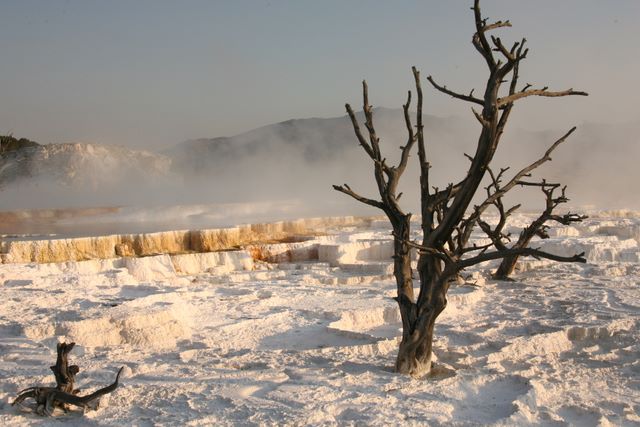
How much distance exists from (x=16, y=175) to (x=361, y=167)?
27.3 metres

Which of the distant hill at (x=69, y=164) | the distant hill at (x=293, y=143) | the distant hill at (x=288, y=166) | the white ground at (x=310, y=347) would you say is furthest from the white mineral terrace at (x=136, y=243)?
the distant hill at (x=293, y=143)

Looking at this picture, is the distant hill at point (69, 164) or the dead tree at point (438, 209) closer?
the dead tree at point (438, 209)

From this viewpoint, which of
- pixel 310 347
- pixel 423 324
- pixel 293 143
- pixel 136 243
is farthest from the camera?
pixel 293 143

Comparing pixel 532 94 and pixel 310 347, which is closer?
pixel 532 94

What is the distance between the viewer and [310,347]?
225 inches

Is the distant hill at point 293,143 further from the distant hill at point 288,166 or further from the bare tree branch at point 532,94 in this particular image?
the bare tree branch at point 532,94

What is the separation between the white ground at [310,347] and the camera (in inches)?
147

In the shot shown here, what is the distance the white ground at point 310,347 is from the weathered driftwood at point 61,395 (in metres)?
0.07

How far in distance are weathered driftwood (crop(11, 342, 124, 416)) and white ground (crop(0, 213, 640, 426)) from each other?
7 cm

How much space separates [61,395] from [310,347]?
8.12 feet

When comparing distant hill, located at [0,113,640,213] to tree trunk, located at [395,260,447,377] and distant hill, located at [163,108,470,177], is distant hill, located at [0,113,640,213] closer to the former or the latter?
distant hill, located at [163,108,470,177]

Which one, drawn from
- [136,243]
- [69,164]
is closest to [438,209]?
[136,243]

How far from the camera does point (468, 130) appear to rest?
219 ft

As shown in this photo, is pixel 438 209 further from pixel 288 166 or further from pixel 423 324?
pixel 288 166
